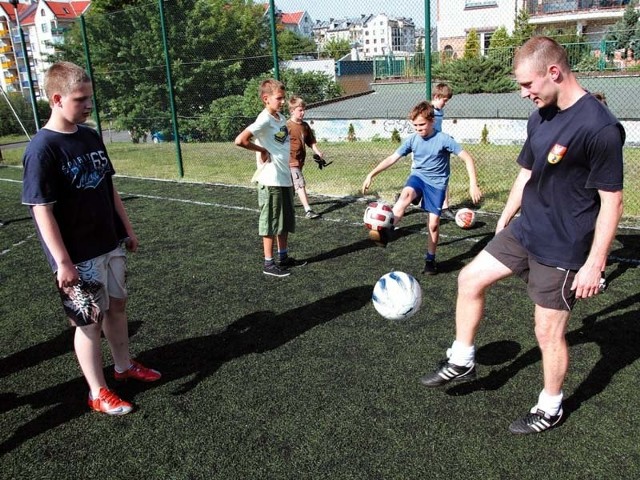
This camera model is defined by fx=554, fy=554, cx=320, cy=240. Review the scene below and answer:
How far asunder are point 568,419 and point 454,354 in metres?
0.69

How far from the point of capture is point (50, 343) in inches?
167

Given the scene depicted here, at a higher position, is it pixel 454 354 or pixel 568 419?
pixel 454 354

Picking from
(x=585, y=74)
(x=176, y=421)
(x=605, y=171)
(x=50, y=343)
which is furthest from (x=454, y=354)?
(x=585, y=74)

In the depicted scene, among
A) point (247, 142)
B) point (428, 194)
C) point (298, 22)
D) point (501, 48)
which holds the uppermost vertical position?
point (298, 22)

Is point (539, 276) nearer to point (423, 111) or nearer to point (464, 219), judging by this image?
point (423, 111)

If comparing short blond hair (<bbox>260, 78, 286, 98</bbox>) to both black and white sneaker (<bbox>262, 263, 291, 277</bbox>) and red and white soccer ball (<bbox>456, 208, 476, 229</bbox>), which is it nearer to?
black and white sneaker (<bbox>262, 263, 291, 277</bbox>)

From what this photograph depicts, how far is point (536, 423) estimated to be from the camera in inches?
114

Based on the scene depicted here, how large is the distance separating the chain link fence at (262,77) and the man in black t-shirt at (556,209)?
5030mm

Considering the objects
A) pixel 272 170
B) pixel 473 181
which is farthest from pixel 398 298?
pixel 272 170

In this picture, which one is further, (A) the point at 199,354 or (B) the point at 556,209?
(A) the point at 199,354

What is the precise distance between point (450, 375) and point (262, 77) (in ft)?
31.3

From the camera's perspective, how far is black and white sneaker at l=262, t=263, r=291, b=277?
550 centimetres

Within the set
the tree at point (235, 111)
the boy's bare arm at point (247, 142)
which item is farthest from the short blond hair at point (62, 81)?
the tree at point (235, 111)

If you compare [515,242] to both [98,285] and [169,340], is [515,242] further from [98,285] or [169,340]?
[169,340]
